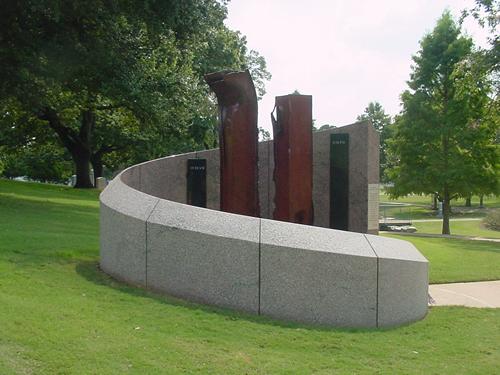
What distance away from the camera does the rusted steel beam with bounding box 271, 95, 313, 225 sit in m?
8.96

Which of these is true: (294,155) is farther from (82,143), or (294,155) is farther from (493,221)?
(493,221)

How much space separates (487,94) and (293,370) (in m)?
23.8

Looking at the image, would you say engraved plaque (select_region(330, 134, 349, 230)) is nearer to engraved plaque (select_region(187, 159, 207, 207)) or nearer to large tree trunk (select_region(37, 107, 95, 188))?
engraved plaque (select_region(187, 159, 207, 207))

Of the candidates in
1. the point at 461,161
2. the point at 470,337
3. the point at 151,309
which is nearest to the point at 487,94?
the point at 461,161

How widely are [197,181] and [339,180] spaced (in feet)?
9.52

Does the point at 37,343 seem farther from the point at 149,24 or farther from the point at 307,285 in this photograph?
the point at 149,24

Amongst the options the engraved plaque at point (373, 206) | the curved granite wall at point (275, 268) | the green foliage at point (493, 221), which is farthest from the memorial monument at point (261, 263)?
the green foliage at point (493, 221)

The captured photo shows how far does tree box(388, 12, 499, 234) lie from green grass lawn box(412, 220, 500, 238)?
2539 mm

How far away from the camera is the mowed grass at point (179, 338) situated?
4504 mm

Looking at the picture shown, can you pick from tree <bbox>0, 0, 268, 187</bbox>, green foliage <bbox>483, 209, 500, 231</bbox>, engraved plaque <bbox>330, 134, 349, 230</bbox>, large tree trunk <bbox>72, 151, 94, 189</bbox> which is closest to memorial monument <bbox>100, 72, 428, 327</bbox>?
engraved plaque <bbox>330, 134, 349, 230</bbox>

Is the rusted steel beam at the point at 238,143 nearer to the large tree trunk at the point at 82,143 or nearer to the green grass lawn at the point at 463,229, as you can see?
the large tree trunk at the point at 82,143

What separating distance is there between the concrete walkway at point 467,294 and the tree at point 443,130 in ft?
55.4

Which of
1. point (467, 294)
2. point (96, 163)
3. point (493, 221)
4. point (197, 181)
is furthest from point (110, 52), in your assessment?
point (493, 221)

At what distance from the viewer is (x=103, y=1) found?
15602 mm
